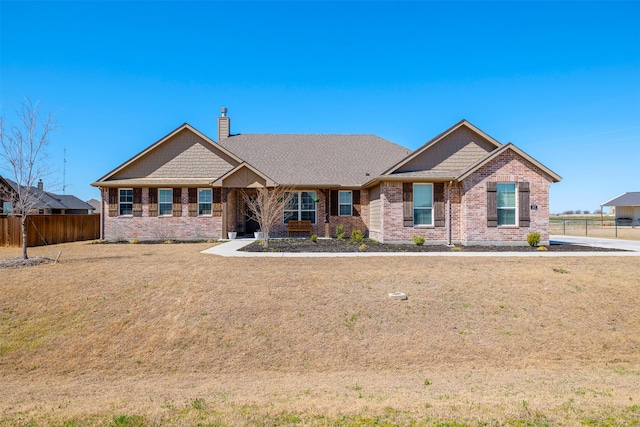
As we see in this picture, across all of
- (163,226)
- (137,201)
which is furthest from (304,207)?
(137,201)

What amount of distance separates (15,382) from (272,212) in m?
11.7

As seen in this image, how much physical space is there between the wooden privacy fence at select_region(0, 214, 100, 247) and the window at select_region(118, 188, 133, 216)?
398cm

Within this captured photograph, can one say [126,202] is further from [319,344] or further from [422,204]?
[319,344]

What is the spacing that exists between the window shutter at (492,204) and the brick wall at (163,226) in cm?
1353

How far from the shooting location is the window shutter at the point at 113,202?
66.9 feet

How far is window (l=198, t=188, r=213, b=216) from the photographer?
20438 mm

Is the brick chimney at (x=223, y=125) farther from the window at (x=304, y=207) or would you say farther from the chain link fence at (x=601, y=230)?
the chain link fence at (x=601, y=230)

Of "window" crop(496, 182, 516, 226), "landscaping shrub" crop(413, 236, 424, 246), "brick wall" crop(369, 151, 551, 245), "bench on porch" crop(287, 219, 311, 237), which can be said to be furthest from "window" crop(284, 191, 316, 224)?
"window" crop(496, 182, 516, 226)

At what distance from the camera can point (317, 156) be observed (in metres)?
24.4

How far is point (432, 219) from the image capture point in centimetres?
1759

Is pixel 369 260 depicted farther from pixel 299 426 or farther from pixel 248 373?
pixel 299 426

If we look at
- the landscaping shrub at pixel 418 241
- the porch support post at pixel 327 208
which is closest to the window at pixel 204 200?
the porch support post at pixel 327 208

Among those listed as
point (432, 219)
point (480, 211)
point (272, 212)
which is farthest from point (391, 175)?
point (272, 212)

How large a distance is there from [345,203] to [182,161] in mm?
9508
